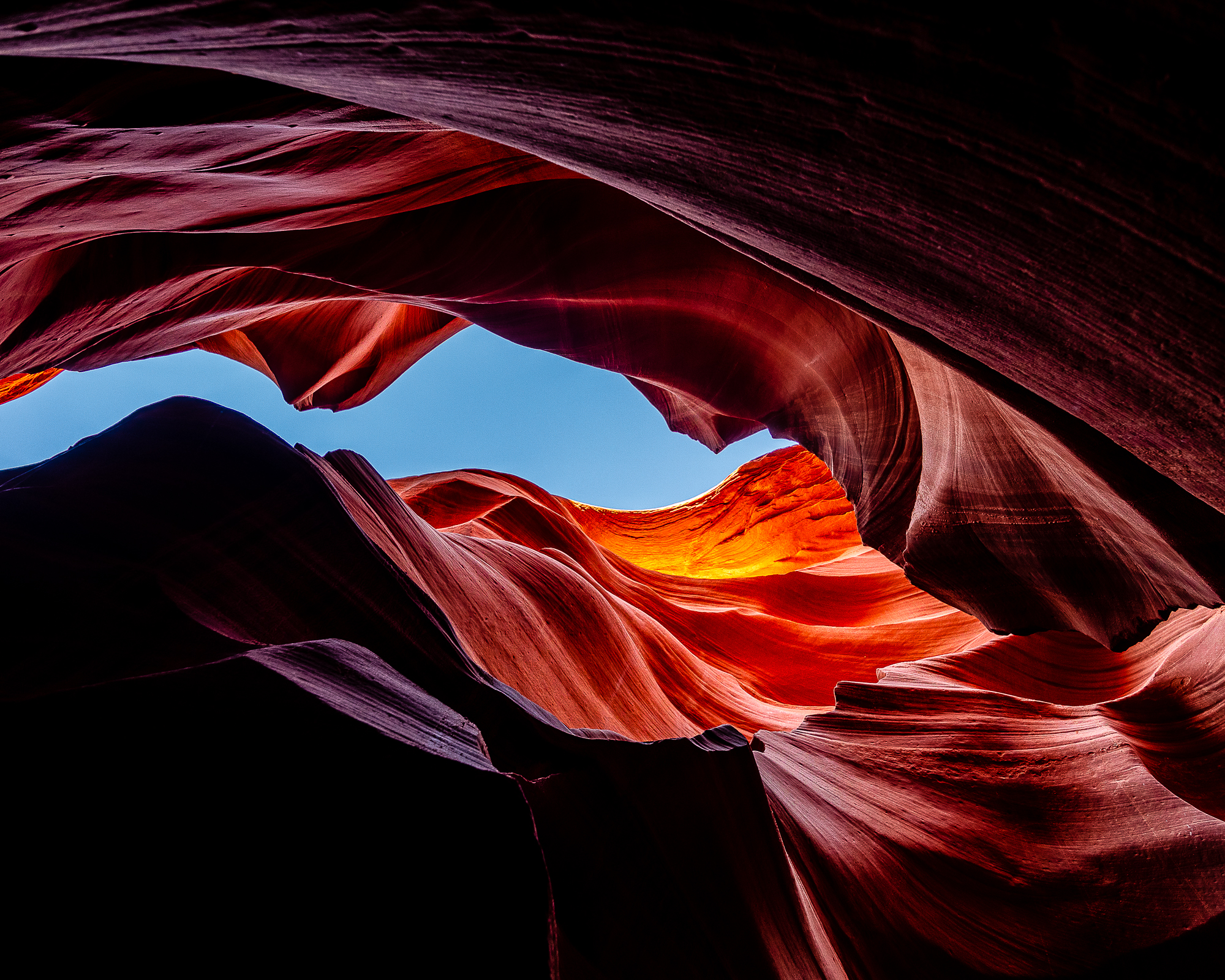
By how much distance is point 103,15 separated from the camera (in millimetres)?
842

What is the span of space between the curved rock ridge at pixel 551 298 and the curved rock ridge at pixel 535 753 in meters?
1.01

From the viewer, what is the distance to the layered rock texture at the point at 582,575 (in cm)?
91

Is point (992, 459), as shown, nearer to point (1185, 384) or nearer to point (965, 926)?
point (1185, 384)

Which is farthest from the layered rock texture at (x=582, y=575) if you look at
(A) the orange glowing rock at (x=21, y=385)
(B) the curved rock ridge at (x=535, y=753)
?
(A) the orange glowing rock at (x=21, y=385)

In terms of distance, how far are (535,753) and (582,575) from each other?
3029 millimetres

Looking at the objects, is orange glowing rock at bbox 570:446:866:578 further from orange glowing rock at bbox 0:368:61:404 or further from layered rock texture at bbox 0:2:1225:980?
orange glowing rock at bbox 0:368:61:404

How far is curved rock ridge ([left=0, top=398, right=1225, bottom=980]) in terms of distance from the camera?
4.20 feet

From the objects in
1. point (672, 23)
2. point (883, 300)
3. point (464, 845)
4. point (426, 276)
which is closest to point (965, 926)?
point (464, 845)

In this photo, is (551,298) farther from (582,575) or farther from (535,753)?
(535,753)

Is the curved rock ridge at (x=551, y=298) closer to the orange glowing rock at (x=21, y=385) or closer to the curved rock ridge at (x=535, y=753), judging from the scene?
the curved rock ridge at (x=535, y=753)

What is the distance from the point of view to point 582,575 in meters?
5.27

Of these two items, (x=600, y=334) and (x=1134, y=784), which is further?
(x=600, y=334)

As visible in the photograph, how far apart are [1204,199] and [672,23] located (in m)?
0.76

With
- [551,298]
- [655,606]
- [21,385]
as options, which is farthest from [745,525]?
[21,385]
